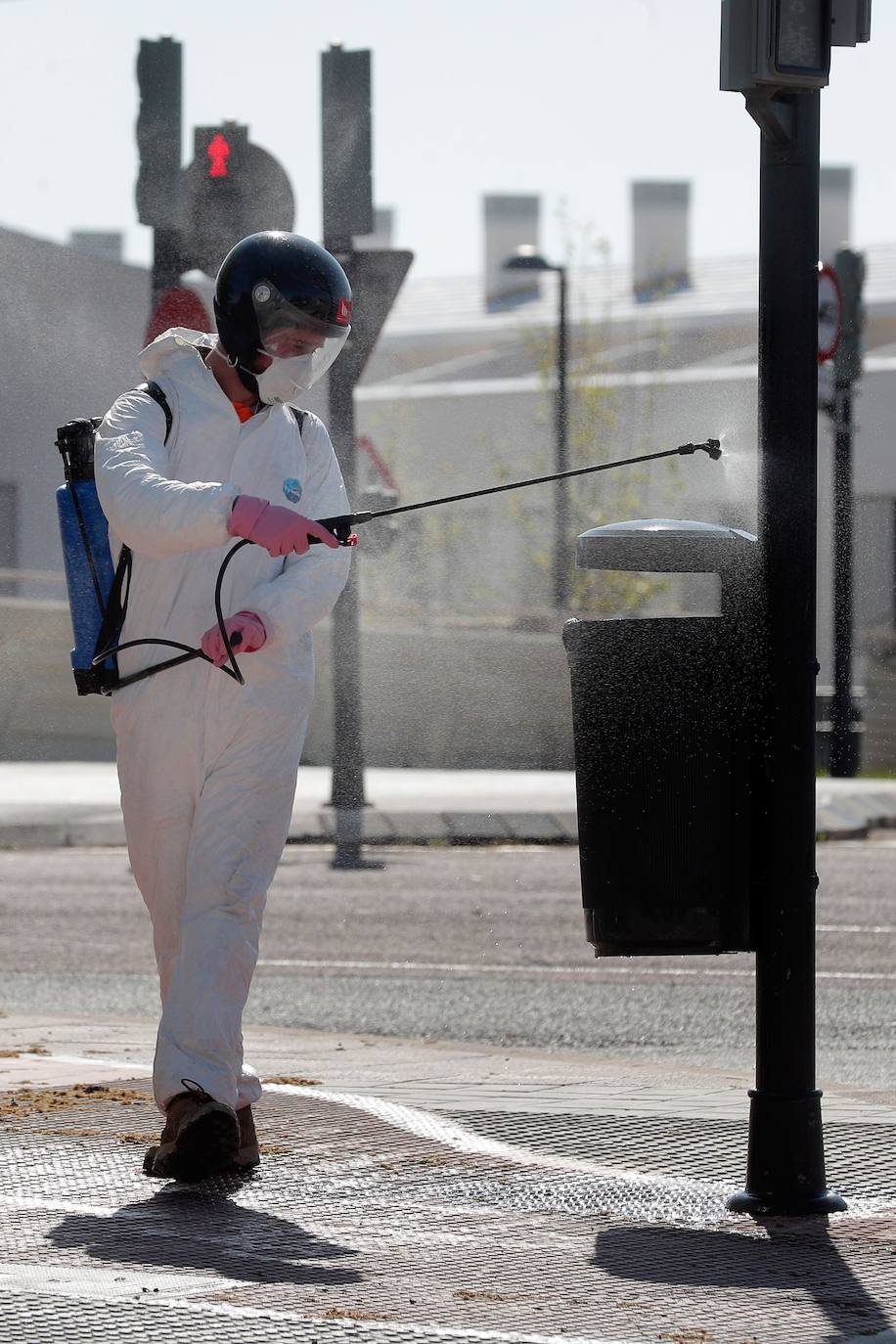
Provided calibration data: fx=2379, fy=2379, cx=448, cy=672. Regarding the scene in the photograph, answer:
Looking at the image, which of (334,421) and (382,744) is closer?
(334,421)

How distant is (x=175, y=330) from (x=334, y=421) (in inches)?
371

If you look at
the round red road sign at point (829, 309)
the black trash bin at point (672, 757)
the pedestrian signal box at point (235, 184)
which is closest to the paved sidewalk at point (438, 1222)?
the black trash bin at point (672, 757)

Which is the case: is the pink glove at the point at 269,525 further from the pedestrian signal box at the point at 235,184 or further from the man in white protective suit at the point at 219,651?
the pedestrian signal box at the point at 235,184

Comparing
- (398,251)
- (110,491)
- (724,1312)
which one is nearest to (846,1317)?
(724,1312)

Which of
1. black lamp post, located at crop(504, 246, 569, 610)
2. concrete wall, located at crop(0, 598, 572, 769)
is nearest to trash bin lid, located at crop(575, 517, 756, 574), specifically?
concrete wall, located at crop(0, 598, 572, 769)

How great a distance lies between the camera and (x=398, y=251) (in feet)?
39.6

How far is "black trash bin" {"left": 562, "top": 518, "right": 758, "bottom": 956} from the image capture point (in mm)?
4363

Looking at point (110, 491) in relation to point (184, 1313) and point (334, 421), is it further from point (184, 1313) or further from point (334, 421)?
point (334, 421)

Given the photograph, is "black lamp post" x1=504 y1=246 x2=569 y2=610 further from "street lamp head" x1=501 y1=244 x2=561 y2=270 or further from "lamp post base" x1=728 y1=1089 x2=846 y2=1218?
"lamp post base" x1=728 y1=1089 x2=846 y2=1218

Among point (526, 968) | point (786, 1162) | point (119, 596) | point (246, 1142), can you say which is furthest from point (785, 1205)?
point (526, 968)

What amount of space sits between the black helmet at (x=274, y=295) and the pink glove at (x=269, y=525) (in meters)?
0.49

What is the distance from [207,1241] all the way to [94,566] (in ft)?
4.55

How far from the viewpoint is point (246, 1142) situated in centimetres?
454

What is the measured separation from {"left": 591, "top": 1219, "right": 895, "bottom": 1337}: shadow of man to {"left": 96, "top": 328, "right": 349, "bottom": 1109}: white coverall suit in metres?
0.88
